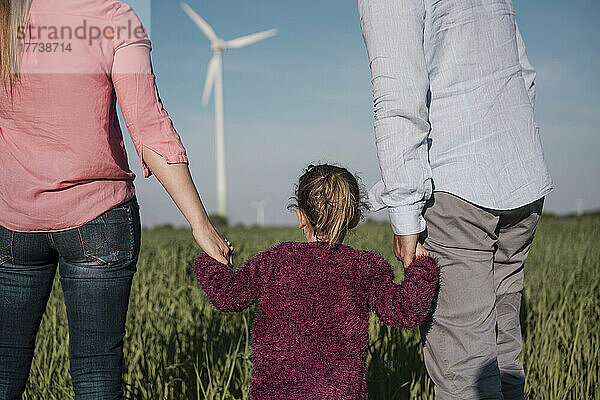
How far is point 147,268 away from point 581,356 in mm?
4131

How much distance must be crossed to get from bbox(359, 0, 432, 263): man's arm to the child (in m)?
0.14

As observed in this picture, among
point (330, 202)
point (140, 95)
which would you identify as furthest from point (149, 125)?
point (330, 202)

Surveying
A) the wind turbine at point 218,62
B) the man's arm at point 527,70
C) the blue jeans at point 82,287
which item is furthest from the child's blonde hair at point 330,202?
the wind turbine at point 218,62

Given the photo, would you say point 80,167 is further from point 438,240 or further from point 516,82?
point 516,82

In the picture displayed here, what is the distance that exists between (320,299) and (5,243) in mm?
916

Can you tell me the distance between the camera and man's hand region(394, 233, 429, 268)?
6.26 feet

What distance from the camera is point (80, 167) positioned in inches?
64.7

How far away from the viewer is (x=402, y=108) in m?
1.83

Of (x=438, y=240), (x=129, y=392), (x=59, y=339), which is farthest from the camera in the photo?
(x=59, y=339)

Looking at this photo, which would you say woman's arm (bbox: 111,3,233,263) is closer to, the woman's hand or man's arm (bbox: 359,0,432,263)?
the woman's hand

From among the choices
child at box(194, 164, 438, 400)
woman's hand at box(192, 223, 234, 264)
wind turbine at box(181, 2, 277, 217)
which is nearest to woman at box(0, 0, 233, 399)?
woman's hand at box(192, 223, 234, 264)

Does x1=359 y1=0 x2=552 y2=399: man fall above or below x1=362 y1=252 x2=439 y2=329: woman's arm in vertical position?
above

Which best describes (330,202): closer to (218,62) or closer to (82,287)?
(82,287)

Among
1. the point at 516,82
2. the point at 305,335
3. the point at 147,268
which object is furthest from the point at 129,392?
the point at 147,268
